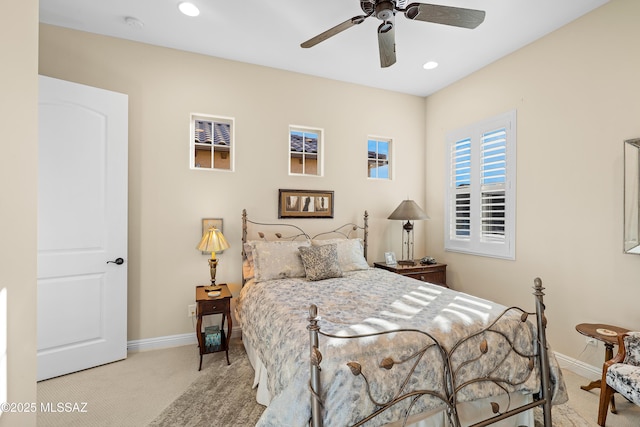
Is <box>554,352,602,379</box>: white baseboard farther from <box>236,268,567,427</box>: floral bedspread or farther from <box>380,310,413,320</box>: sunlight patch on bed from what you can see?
<box>380,310,413,320</box>: sunlight patch on bed

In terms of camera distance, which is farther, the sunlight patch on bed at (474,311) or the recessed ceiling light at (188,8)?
the recessed ceiling light at (188,8)

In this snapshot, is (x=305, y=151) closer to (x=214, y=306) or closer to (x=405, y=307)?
(x=214, y=306)

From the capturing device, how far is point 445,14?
2.04 metres

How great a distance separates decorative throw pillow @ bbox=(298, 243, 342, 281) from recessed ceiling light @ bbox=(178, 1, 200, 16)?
242 centimetres

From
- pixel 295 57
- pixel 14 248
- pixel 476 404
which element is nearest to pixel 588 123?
pixel 476 404

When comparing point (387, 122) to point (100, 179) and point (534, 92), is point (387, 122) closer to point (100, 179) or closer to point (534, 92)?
point (534, 92)

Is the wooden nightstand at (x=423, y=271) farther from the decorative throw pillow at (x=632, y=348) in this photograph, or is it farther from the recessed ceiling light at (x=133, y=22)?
the recessed ceiling light at (x=133, y=22)

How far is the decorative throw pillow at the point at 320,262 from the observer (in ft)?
10.2

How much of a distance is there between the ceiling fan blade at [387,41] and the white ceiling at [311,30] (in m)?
0.55

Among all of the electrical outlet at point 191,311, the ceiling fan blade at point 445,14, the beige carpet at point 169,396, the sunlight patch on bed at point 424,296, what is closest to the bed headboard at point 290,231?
the electrical outlet at point 191,311

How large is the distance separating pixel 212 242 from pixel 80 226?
3.80 ft

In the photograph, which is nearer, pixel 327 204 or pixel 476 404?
pixel 476 404

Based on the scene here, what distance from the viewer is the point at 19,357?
1425 mm

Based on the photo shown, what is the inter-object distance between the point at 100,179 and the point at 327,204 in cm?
248
